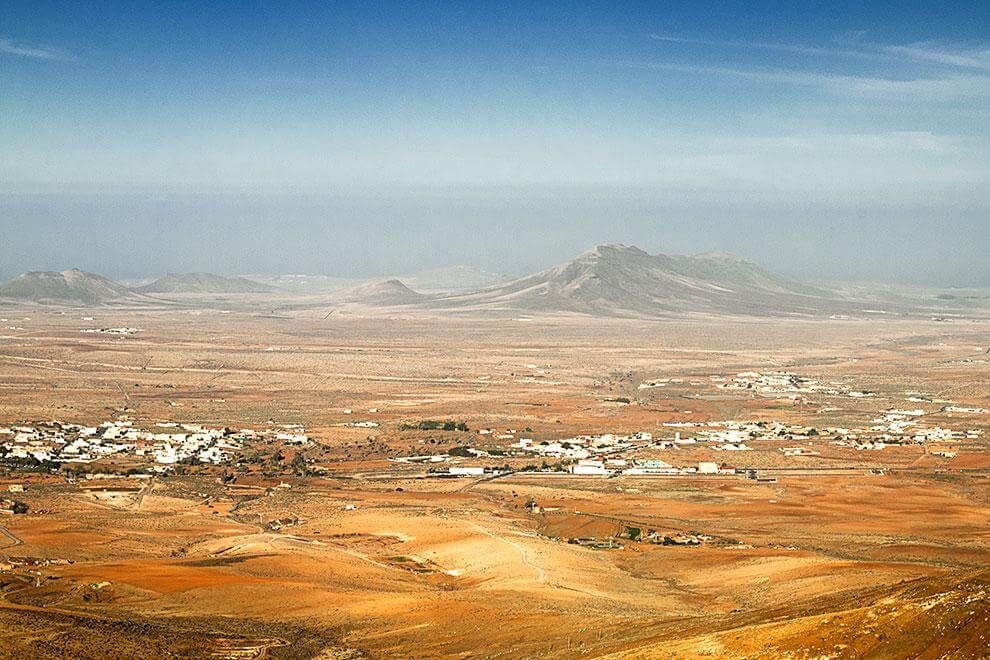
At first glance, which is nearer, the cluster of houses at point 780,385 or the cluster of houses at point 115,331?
the cluster of houses at point 780,385

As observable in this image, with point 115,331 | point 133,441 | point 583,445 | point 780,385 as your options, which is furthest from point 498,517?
point 115,331

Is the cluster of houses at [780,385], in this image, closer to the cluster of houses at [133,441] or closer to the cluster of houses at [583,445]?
the cluster of houses at [583,445]

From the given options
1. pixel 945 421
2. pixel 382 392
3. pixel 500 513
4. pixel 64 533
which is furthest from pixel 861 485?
pixel 382 392

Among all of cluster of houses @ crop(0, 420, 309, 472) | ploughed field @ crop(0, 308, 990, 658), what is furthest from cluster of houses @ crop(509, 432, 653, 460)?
cluster of houses @ crop(0, 420, 309, 472)

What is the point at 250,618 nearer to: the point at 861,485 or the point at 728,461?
the point at 861,485

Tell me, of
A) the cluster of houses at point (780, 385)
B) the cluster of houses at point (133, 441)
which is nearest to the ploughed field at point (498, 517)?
the cluster of houses at point (133, 441)

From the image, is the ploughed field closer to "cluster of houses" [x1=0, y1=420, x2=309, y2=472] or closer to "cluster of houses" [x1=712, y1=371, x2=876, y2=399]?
"cluster of houses" [x1=0, y1=420, x2=309, y2=472]

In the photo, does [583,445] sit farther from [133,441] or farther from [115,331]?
[115,331]
